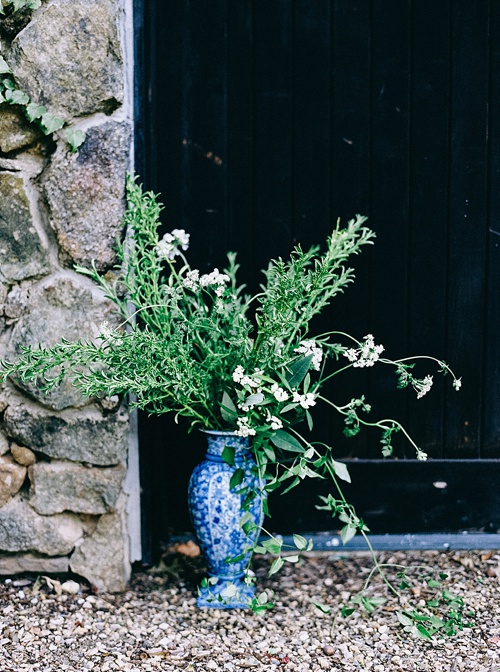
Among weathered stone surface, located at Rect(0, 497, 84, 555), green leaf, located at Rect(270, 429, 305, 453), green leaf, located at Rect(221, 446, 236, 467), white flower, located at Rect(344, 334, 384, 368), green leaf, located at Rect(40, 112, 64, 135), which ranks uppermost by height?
green leaf, located at Rect(40, 112, 64, 135)

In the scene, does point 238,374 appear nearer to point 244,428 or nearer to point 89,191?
point 244,428

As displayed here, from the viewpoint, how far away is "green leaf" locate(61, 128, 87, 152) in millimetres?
1857

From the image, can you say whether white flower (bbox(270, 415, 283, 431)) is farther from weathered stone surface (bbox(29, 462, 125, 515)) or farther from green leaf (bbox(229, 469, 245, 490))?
weathered stone surface (bbox(29, 462, 125, 515))

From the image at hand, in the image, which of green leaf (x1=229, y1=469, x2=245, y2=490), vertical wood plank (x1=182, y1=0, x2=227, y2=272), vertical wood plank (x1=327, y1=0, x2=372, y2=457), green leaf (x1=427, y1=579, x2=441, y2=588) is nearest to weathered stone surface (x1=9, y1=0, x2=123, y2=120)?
vertical wood plank (x1=182, y1=0, x2=227, y2=272)

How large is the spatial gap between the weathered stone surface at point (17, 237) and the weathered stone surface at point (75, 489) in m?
0.53

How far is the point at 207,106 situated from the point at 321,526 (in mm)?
1329

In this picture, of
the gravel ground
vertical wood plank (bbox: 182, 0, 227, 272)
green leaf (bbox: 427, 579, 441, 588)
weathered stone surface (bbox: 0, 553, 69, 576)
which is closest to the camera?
the gravel ground

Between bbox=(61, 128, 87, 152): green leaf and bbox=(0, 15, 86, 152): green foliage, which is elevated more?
bbox=(0, 15, 86, 152): green foliage

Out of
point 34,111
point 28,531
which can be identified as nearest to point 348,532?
point 28,531

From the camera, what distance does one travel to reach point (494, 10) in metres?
2.15

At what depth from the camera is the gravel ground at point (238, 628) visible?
5.44 feet

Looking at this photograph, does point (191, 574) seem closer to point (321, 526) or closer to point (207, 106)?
point (321, 526)

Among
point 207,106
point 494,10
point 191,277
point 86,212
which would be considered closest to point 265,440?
point 191,277

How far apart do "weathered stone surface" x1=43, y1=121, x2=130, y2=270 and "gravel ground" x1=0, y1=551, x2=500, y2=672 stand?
0.90 meters
